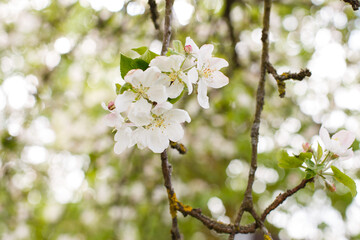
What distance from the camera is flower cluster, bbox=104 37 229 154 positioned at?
0.81 meters

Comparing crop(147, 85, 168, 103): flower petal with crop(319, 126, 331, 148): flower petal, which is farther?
crop(319, 126, 331, 148): flower petal

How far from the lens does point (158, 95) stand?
2.69 feet

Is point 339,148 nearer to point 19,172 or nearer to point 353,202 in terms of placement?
point 353,202

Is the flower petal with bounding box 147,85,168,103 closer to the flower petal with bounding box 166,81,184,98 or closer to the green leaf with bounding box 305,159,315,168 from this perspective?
the flower petal with bounding box 166,81,184,98

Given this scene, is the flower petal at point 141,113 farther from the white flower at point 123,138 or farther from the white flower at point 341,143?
the white flower at point 341,143

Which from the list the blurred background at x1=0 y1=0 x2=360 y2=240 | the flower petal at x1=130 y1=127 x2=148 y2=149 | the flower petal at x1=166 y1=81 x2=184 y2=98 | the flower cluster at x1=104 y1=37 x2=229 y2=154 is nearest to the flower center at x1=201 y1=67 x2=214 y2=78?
the flower cluster at x1=104 y1=37 x2=229 y2=154

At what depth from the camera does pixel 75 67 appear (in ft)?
11.1

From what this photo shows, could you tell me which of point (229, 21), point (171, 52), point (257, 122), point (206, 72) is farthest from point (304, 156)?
point (229, 21)

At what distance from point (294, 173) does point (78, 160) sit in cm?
207

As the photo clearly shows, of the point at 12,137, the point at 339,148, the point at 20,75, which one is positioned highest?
the point at 339,148

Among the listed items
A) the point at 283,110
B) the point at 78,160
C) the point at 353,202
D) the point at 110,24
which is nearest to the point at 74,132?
the point at 78,160

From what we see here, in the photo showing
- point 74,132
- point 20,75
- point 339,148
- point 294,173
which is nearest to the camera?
point 339,148

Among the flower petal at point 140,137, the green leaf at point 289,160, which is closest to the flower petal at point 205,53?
the flower petal at point 140,137

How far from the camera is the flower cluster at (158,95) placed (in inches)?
32.1
